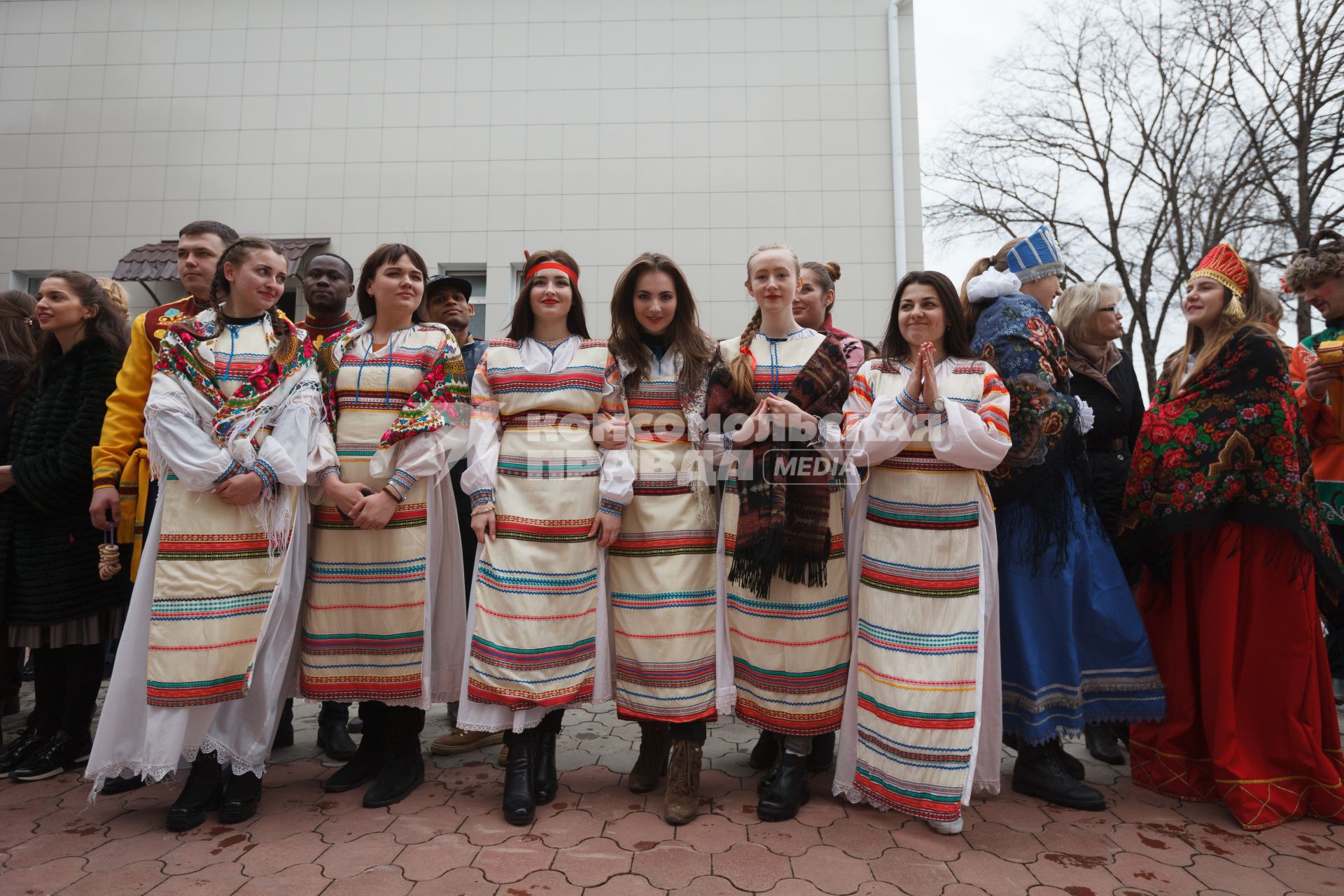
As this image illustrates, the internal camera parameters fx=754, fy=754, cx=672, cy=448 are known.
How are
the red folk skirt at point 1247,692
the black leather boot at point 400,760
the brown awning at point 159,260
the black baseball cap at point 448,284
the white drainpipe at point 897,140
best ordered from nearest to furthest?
the red folk skirt at point 1247,692 → the black leather boot at point 400,760 → the black baseball cap at point 448,284 → the brown awning at point 159,260 → the white drainpipe at point 897,140

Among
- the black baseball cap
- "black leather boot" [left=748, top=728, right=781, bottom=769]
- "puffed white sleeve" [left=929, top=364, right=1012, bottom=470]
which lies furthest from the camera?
the black baseball cap

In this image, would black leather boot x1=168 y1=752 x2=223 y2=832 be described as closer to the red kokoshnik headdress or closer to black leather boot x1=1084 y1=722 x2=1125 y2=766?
black leather boot x1=1084 y1=722 x2=1125 y2=766

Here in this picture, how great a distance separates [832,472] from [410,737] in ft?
6.16

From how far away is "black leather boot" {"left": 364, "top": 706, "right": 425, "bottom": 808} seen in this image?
108 inches

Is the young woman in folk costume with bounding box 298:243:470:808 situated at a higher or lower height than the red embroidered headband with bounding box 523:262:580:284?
lower

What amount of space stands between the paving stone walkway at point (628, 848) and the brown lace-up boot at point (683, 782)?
0.05 m

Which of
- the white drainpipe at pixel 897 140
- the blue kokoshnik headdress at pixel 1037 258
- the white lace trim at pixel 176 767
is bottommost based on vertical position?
the white lace trim at pixel 176 767

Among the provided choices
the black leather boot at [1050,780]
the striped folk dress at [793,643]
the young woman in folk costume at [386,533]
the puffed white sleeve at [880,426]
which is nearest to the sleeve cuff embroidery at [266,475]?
the young woman in folk costume at [386,533]

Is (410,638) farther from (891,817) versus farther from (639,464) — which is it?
(891,817)

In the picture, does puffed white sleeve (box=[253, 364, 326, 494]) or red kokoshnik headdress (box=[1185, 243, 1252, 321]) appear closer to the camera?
puffed white sleeve (box=[253, 364, 326, 494])

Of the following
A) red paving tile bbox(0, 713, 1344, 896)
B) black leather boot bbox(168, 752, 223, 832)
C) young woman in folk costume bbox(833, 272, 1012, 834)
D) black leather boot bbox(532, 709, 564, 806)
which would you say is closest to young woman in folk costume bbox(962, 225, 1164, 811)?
young woman in folk costume bbox(833, 272, 1012, 834)

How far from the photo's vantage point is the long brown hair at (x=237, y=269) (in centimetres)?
276

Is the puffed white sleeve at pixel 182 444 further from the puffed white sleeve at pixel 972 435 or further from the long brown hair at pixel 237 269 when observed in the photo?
the puffed white sleeve at pixel 972 435

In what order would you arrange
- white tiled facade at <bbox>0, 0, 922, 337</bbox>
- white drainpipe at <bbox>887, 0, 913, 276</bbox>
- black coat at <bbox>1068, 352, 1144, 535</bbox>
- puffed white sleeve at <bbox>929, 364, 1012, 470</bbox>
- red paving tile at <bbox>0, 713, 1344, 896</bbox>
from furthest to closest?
white tiled facade at <bbox>0, 0, 922, 337</bbox>, white drainpipe at <bbox>887, 0, 913, 276</bbox>, black coat at <bbox>1068, 352, 1144, 535</bbox>, puffed white sleeve at <bbox>929, 364, 1012, 470</bbox>, red paving tile at <bbox>0, 713, 1344, 896</bbox>
